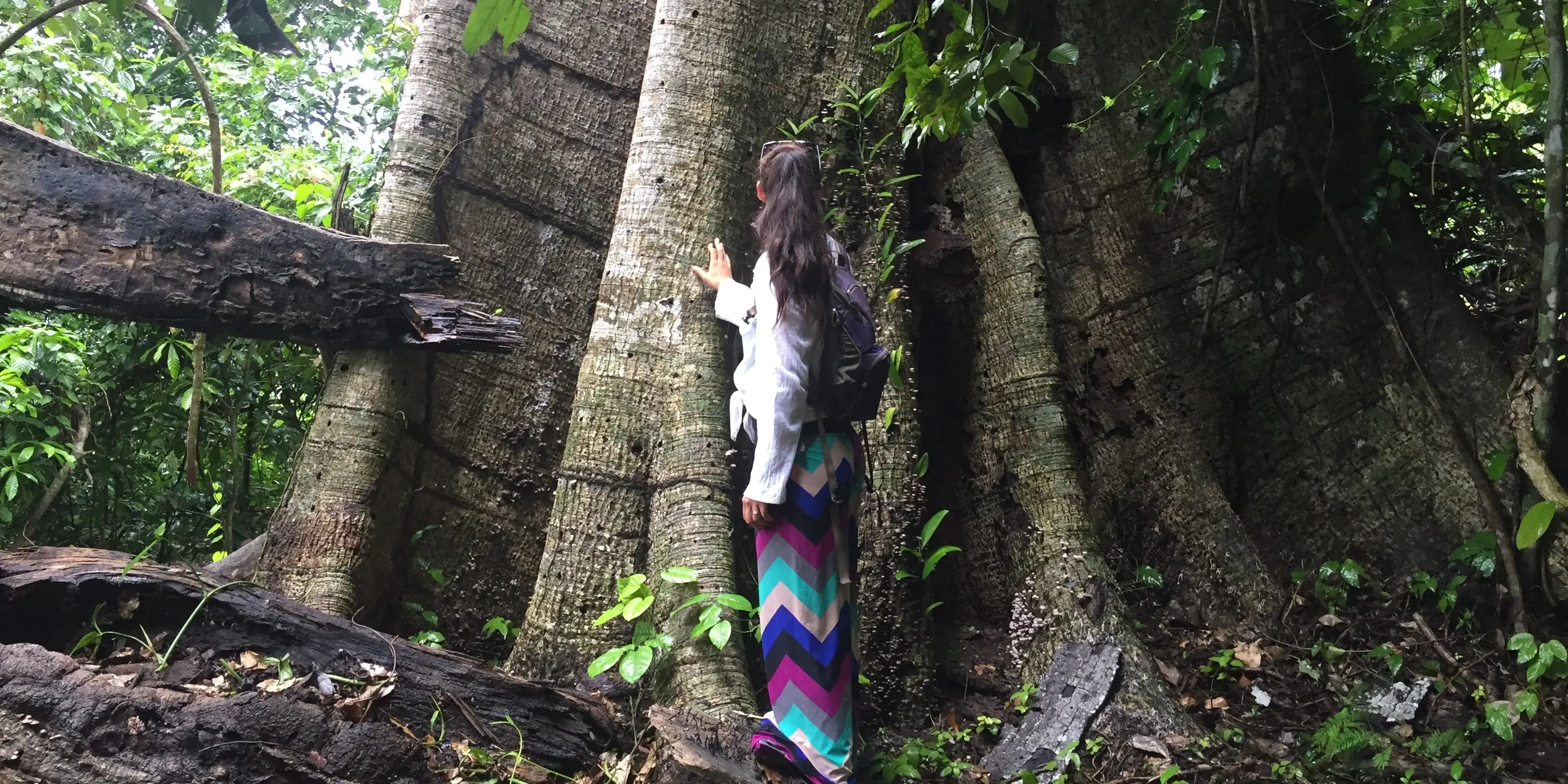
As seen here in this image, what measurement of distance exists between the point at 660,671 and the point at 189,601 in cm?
134

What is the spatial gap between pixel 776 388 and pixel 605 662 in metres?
0.91

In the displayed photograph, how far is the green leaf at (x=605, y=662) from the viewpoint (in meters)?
2.74

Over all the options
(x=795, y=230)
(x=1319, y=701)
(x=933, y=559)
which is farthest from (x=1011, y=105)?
(x=1319, y=701)

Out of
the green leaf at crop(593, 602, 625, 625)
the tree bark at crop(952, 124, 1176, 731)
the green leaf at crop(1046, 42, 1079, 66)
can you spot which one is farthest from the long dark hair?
the tree bark at crop(952, 124, 1176, 731)

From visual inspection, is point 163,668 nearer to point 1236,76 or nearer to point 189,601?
point 189,601

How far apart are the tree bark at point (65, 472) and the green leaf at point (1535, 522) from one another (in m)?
5.21

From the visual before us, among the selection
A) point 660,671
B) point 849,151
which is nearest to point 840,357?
point 660,671

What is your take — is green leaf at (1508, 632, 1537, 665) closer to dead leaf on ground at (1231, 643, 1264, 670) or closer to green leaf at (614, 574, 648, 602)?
dead leaf on ground at (1231, 643, 1264, 670)

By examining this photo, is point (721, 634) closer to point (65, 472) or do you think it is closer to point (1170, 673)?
point (1170, 673)

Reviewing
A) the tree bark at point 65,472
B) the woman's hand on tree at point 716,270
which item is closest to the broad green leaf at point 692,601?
the woman's hand on tree at point 716,270

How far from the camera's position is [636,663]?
9.09ft

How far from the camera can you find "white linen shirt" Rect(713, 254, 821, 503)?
2812 millimetres

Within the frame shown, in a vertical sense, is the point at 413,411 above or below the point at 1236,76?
below

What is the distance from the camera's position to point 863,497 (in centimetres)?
362
